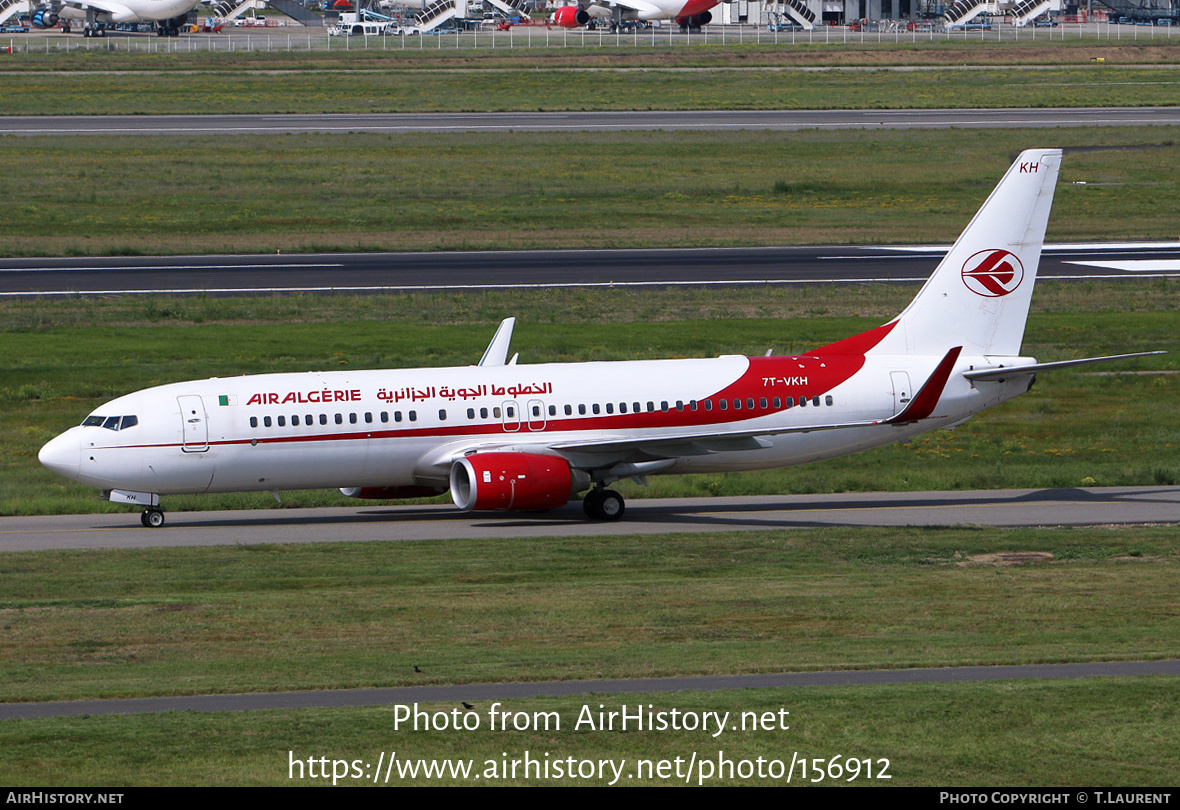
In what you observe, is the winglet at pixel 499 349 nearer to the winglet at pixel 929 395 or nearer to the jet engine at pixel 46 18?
the winglet at pixel 929 395

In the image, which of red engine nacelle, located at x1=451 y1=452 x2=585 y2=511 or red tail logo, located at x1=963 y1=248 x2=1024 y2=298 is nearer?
red engine nacelle, located at x1=451 y1=452 x2=585 y2=511

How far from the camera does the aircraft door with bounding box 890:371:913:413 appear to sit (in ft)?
127

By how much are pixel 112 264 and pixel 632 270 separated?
23876mm

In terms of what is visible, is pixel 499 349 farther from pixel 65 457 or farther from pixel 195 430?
pixel 65 457

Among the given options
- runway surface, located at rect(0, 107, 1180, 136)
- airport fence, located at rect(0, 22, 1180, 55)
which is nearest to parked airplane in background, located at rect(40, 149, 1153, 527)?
runway surface, located at rect(0, 107, 1180, 136)

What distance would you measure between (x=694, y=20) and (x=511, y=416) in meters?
166

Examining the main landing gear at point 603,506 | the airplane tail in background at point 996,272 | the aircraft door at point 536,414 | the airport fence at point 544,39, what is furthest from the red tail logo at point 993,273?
the airport fence at point 544,39

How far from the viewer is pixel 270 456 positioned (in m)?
35.8

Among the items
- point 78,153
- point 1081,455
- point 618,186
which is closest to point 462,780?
point 1081,455

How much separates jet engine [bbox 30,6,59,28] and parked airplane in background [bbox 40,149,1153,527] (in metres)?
173

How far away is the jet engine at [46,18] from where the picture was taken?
639 ft

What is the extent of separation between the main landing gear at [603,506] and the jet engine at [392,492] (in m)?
3.57

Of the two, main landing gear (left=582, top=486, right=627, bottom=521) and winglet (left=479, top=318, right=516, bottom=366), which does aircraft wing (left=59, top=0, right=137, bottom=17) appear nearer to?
winglet (left=479, top=318, right=516, bottom=366)

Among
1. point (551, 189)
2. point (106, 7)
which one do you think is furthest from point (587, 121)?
point (106, 7)
